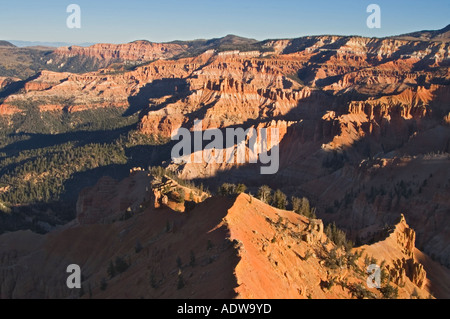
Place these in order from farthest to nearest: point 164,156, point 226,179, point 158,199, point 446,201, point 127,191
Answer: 1. point 164,156
2. point 226,179
3. point 127,191
4. point 446,201
5. point 158,199

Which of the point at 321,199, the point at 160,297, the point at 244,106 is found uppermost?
the point at 244,106

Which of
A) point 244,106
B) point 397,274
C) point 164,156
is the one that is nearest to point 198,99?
point 244,106

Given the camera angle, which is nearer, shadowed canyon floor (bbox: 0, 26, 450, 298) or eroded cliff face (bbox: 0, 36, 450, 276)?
shadowed canyon floor (bbox: 0, 26, 450, 298)

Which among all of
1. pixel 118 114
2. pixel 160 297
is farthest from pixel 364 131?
pixel 118 114

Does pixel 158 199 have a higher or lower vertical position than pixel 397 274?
higher

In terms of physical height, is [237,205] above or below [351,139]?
above

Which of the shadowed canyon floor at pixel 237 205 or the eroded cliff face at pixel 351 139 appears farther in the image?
the eroded cliff face at pixel 351 139

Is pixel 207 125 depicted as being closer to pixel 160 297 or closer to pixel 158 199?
pixel 158 199

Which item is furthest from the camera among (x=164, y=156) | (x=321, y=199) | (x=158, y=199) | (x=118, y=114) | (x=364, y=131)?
(x=118, y=114)

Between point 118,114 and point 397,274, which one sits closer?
point 397,274

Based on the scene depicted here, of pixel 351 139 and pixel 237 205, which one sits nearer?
pixel 237 205
